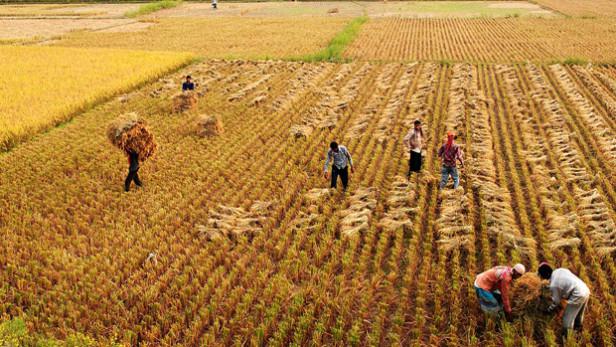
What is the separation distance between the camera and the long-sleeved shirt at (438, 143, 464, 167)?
9.13 m

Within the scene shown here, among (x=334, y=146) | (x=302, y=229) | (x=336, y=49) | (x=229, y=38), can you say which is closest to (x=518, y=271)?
(x=302, y=229)

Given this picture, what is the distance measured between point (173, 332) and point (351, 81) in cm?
1695

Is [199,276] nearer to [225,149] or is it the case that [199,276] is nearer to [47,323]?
[47,323]

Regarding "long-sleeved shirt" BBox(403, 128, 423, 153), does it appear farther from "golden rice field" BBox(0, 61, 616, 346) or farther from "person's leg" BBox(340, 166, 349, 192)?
"person's leg" BBox(340, 166, 349, 192)

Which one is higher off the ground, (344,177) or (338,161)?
(338,161)

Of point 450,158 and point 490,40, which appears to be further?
point 490,40

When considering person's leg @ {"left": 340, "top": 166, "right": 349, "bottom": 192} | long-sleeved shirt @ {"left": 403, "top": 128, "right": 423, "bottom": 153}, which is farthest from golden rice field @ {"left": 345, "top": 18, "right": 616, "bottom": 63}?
person's leg @ {"left": 340, "top": 166, "right": 349, "bottom": 192}

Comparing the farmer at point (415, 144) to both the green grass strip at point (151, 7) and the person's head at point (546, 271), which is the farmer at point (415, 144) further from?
the green grass strip at point (151, 7)

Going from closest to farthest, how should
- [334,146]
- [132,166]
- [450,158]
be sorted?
[334,146], [450,158], [132,166]

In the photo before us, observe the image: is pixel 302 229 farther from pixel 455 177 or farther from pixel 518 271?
pixel 518 271

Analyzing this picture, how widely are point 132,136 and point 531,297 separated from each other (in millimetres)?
8769

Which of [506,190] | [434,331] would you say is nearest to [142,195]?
[434,331]

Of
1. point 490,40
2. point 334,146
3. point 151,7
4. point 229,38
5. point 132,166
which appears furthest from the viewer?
point 151,7

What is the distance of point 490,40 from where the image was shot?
3278cm
